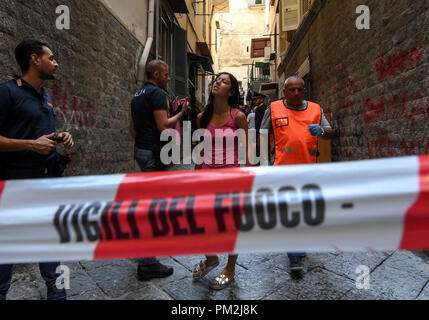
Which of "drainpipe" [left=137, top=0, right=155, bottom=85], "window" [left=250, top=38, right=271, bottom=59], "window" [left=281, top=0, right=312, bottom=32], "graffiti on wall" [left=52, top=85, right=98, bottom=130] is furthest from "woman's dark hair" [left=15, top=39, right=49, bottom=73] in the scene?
"window" [left=250, top=38, right=271, bottom=59]

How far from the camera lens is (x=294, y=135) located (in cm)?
266

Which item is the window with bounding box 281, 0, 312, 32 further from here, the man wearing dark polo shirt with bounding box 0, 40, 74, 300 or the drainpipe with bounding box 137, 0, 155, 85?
the man wearing dark polo shirt with bounding box 0, 40, 74, 300

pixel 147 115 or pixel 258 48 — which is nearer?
pixel 147 115

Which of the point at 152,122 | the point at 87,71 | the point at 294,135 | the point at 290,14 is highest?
the point at 290,14

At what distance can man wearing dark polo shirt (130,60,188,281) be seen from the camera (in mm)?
2562

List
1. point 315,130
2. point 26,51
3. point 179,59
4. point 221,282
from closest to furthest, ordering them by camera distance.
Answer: point 26,51 → point 221,282 → point 315,130 → point 179,59

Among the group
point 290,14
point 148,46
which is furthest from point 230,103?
point 290,14

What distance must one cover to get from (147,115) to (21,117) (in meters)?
1.03

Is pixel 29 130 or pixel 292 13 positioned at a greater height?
pixel 292 13

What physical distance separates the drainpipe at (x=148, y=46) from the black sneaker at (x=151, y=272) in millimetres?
5359

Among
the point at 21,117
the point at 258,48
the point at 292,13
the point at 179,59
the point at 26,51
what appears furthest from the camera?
the point at 258,48

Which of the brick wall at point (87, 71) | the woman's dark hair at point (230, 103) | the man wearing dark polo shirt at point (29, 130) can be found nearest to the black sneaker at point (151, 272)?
the man wearing dark polo shirt at point (29, 130)

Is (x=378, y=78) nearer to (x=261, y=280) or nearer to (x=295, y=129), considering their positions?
(x=295, y=129)

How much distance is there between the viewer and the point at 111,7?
18.0 ft
